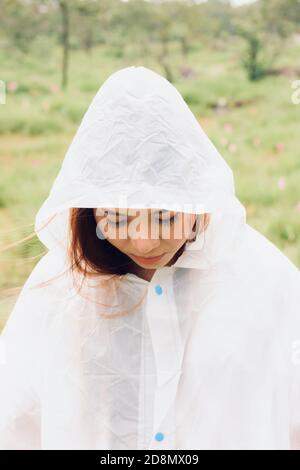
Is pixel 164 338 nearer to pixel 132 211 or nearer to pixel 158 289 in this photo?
pixel 158 289

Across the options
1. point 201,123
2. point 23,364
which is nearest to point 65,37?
point 201,123

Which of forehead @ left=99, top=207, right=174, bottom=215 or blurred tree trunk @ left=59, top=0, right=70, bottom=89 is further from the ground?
blurred tree trunk @ left=59, top=0, right=70, bottom=89

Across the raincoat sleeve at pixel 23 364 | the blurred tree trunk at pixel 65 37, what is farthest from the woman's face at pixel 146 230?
the blurred tree trunk at pixel 65 37

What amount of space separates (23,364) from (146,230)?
508 mm

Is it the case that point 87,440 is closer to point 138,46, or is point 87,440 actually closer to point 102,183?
point 102,183

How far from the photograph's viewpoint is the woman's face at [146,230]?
1.31m

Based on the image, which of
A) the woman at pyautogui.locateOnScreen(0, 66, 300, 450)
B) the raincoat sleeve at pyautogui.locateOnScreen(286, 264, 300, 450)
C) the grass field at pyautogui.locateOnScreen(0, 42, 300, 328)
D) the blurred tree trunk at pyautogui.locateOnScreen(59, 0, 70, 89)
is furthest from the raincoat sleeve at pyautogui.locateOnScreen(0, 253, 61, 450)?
the blurred tree trunk at pyautogui.locateOnScreen(59, 0, 70, 89)

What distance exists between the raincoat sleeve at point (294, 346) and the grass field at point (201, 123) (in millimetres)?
1030

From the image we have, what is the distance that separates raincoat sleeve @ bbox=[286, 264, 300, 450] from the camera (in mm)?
1513

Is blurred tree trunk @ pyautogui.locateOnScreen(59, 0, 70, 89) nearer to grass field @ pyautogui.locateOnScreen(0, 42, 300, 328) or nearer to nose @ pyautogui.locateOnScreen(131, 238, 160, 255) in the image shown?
grass field @ pyautogui.locateOnScreen(0, 42, 300, 328)

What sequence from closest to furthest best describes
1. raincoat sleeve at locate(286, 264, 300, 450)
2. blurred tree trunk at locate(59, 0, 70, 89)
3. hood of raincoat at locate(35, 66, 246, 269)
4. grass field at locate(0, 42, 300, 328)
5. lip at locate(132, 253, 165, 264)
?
hood of raincoat at locate(35, 66, 246, 269), lip at locate(132, 253, 165, 264), raincoat sleeve at locate(286, 264, 300, 450), grass field at locate(0, 42, 300, 328), blurred tree trunk at locate(59, 0, 70, 89)

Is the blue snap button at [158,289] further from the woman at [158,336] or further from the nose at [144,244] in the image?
the nose at [144,244]

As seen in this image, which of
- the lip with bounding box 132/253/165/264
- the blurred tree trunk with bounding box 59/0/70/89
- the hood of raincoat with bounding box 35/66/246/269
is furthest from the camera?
the blurred tree trunk with bounding box 59/0/70/89

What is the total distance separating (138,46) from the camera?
234 inches
